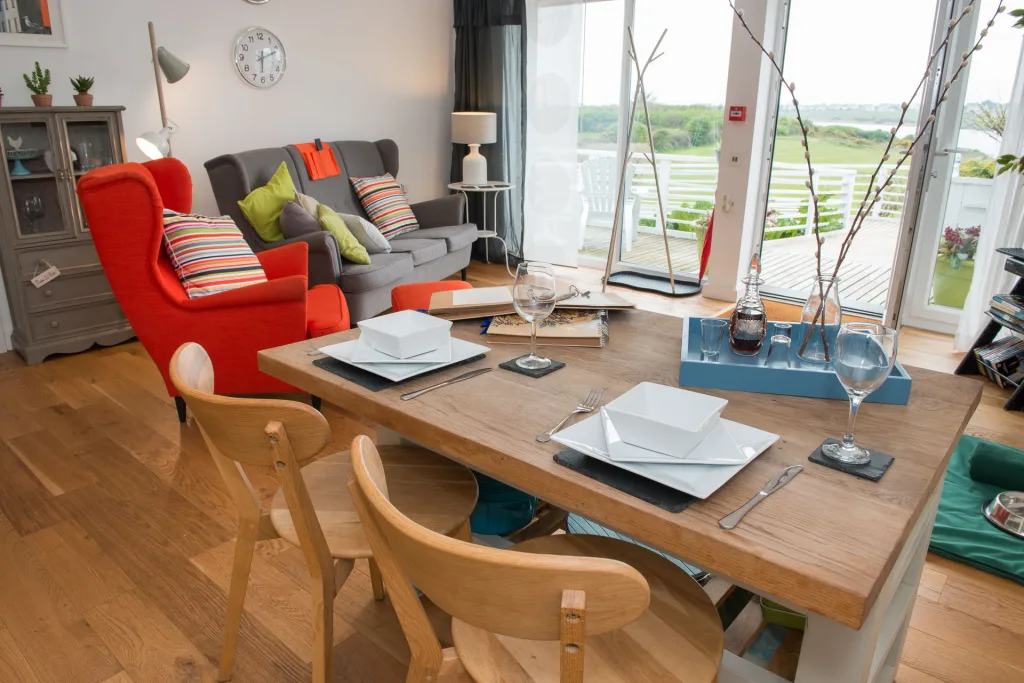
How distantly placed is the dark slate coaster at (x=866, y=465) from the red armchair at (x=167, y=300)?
2.14 meters

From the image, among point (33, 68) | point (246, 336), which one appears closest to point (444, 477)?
point (246, 336)

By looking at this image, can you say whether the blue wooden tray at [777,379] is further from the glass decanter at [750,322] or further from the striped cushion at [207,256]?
the striped cushion at [207,256]

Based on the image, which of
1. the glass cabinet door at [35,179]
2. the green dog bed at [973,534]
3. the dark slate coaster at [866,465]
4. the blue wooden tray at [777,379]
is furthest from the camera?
the glass cabinet door at [35,179]

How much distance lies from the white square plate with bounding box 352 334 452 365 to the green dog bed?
1.71 m

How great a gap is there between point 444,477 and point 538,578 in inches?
31.4

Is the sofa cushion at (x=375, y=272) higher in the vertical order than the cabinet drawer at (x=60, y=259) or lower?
lower

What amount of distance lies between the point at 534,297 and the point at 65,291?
325cm

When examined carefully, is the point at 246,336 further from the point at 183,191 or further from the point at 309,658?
the point at 309,658

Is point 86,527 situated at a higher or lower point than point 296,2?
lower

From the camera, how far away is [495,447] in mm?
1065

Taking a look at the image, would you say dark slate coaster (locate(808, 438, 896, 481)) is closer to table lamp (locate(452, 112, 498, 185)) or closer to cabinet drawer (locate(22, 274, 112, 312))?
cabinet drawer (locate(22, 274, 112, 312))

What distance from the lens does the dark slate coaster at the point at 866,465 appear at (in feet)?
3.17

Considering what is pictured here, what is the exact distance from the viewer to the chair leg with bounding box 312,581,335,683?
1.33 meters

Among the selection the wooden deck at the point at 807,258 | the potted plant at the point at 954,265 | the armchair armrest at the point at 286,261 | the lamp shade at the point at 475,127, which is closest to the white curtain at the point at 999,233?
the potted plant at the point at 954,265
